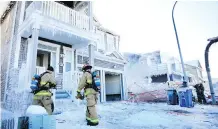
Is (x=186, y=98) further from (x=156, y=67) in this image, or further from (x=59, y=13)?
(x=156, y=67)

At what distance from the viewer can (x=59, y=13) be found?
813cm

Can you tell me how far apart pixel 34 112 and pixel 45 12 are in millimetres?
6094

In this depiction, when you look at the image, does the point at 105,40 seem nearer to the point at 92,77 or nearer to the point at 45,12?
the point at 45,12

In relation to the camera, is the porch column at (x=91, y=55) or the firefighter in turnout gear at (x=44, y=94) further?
the porch column at (x=91, y=55)

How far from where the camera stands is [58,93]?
816 centimetres

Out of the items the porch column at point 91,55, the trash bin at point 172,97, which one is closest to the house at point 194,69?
the trash bin at point 172,97

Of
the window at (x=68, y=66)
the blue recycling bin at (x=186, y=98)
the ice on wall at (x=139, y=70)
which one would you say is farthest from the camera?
the ice on wall at (x=139, y=70)

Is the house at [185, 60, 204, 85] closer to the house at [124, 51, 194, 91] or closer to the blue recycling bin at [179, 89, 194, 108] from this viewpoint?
Answer: the house at [124, 51, 194, 91]

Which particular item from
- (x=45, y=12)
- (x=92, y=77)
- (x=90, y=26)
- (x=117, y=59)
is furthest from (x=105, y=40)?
(x=92, y=77)

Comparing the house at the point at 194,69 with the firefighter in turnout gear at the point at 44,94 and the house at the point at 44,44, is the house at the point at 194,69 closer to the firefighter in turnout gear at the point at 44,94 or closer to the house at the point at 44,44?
the house at the point at 44,44

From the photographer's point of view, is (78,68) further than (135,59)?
No

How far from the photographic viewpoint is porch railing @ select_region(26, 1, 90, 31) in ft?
24.2

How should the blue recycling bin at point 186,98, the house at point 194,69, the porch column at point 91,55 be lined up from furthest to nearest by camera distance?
the house at point 194,69
the porch column at point 91,55
the blue recycling bin at point 186,98

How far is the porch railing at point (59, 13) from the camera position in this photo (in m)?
7.38
